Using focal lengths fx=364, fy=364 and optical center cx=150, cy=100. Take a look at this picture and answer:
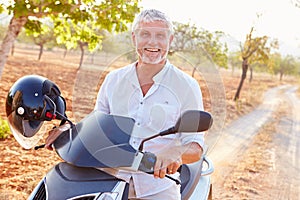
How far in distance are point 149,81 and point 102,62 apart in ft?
0.94

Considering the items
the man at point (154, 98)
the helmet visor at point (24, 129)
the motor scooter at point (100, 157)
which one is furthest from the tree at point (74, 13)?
the motor scooter at point (100, 157)

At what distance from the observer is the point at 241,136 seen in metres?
9.72

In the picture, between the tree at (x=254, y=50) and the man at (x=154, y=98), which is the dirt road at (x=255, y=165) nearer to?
the man at (x=154, y=98)

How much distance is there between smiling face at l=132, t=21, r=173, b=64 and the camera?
1.84 metres

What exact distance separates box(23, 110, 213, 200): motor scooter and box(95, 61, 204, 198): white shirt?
124mm

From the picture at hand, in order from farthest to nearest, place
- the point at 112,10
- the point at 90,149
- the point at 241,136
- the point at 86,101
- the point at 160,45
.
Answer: the point at 241,136, the point at 112,10, the point at 86,101, the point at 160,45, the point at 90,149

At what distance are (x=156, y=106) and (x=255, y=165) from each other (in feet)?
18.6

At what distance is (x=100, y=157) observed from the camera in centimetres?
165

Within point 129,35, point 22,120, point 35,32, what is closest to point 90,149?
point 22,120

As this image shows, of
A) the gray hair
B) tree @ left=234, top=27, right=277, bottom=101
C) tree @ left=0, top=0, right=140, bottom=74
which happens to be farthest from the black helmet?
tree @ left=234, top=27, right=277, bottom=101

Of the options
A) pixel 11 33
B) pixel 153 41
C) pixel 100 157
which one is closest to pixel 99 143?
pixel 100 157

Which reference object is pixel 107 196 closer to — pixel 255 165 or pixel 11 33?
pixel 11 33

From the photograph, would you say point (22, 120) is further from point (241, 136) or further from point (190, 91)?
point (241, 136)

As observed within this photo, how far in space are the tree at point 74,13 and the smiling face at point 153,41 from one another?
2523 mm
